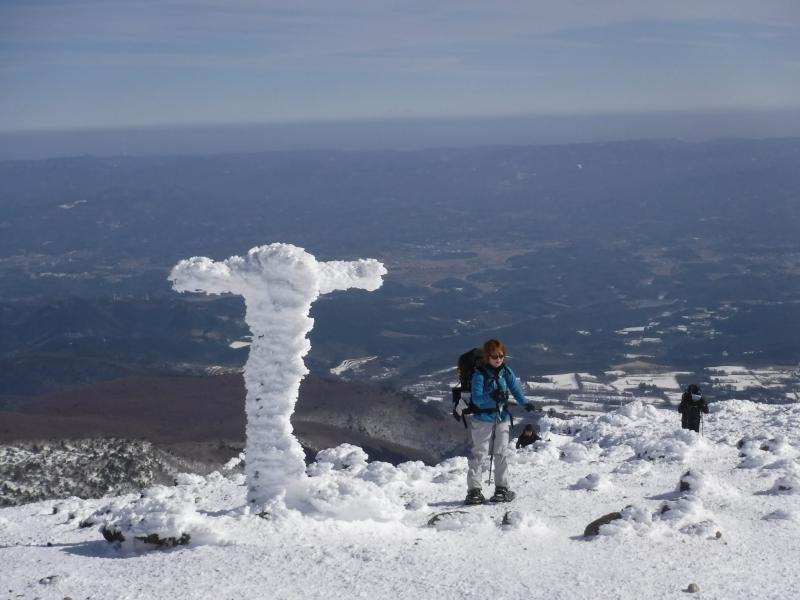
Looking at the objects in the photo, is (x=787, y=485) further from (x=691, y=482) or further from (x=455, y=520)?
(x=455, y=520)

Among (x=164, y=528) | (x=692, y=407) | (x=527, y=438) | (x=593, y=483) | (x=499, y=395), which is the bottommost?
(x=527, y=438)

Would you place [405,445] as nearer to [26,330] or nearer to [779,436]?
[779,436]

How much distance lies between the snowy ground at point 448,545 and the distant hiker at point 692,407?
12.1 feet

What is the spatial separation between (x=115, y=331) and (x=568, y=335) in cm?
7064

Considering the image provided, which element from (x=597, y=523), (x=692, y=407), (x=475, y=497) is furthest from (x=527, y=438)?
(x=597, y=523)

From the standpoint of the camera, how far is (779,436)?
49.5 feet

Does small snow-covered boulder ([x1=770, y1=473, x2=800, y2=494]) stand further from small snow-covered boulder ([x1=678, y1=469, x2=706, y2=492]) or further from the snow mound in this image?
the snow mound

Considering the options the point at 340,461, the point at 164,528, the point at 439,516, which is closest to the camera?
the point at 164,528

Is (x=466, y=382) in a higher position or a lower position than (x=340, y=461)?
higher

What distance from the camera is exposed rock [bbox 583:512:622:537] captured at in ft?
30.8

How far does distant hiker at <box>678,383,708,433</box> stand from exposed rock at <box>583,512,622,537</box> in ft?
24.5

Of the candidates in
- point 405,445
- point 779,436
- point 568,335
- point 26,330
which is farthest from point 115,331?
point 779,436

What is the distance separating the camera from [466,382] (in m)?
10.7

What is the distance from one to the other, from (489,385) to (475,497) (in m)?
1.48
